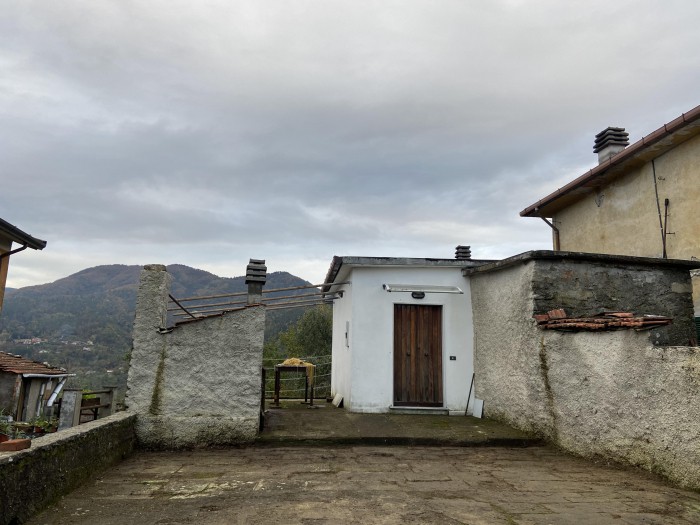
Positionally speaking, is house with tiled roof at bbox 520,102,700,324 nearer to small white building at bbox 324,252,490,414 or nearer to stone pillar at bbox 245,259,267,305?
small white building at bbox 324,252,490,414

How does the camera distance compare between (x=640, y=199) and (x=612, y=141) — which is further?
(x=612, y=141)

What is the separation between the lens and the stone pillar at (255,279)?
7.22m

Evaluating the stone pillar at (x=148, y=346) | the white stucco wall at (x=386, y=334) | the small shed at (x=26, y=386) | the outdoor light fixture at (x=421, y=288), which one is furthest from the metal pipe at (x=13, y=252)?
the outdoor light fixture at (x=421, y=288)

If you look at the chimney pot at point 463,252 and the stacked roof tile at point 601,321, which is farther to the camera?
the chimney pot at point 463,252

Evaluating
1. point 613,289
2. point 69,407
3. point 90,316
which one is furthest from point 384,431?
point 90,316

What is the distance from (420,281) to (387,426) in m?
2.92

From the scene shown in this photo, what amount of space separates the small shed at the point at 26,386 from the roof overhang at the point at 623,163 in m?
14.8

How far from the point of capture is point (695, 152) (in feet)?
24.9

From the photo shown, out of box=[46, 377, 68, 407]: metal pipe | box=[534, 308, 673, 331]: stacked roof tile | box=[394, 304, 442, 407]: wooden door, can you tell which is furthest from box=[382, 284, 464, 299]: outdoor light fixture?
box=[46, 377, 68, 407]: metal pipe

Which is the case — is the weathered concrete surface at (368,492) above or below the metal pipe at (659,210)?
below

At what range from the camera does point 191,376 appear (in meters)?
5.96

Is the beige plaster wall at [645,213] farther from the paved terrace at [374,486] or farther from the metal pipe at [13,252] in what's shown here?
the metal pipe at [13,252]

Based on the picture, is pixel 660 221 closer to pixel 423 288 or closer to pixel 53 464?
pixel 423 288

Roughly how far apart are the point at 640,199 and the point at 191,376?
29.8ft
